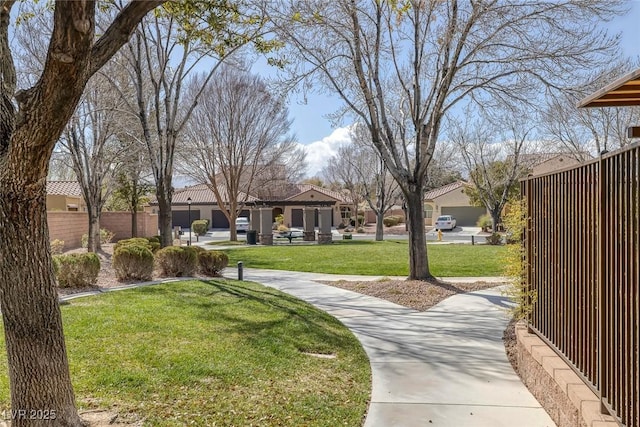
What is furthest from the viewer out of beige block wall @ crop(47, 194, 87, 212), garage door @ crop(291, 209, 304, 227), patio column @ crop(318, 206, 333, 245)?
garage door @ crop(291, 209, 304, 227)

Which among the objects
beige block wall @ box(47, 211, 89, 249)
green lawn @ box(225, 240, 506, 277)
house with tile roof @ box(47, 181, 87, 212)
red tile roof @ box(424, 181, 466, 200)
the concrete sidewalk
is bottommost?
the concrete sidewalk

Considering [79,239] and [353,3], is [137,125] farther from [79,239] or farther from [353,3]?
[353,3]

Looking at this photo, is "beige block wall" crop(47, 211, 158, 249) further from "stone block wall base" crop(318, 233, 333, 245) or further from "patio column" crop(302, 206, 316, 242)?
"stone block wall base" crop(318, 233, 333, 245)

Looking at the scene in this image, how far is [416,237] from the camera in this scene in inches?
476

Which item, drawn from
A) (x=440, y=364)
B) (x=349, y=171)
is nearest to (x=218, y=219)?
(x=349, y=171)

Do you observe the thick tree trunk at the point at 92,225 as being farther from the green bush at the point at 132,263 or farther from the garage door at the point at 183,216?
the garage door at the point at 183,216

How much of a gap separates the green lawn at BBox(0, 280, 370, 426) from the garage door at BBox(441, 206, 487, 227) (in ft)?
157

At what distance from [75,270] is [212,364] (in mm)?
6340

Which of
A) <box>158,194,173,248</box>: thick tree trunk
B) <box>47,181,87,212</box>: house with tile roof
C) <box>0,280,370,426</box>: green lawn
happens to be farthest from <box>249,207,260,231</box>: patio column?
<box>0,280,370,426</box>: green lawn

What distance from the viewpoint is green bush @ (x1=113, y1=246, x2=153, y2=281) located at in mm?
11656

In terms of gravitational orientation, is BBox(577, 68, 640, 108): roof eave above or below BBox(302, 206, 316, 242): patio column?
above

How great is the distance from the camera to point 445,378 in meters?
5.33

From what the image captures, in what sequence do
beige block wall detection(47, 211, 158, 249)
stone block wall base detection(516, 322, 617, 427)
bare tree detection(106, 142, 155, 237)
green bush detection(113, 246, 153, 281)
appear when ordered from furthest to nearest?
1. bare tree detection(106, 142, 155, 237)
2. beige block wall detection(47, 211, 158, 249)
3. green bush detection(113, 246, 153, 281)
4. stone block wall base detection(516, 322, 617, 427)

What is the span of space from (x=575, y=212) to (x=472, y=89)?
27.1ft
